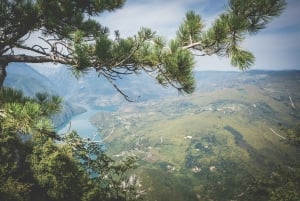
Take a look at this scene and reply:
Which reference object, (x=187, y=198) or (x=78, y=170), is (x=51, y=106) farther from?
(x=187, y=198)

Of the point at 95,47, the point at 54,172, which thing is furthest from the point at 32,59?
the point at 54,172

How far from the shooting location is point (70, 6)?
462 cm

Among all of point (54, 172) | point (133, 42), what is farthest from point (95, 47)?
point (54, 172)

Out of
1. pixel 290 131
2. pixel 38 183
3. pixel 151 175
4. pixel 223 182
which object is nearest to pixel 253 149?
pixel 223 182

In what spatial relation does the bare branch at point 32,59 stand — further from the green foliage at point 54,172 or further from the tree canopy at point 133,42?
the green foliage at point 54,172

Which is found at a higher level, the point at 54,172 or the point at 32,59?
the point at 32,59

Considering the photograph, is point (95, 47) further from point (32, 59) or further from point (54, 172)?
point (54, 172)

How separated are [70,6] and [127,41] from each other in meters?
1.46

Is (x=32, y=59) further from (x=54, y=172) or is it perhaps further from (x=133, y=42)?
(x=54, y=172)

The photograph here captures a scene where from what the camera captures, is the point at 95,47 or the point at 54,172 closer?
the point at 95,47

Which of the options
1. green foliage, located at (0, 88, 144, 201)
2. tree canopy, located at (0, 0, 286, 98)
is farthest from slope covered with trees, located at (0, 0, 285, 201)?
green foliage, located at (0, 88, 144, 201)

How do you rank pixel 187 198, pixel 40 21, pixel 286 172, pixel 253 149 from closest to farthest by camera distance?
pixel 40 21
pixel 286 172
pixel 187 198
pixel 253 149

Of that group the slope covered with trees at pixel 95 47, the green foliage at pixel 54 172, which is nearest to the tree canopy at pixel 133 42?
the slope covered with trees at pixel 95 47

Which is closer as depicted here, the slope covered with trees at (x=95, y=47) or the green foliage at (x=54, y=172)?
the slope covered with trees at (x=95, y=47)
